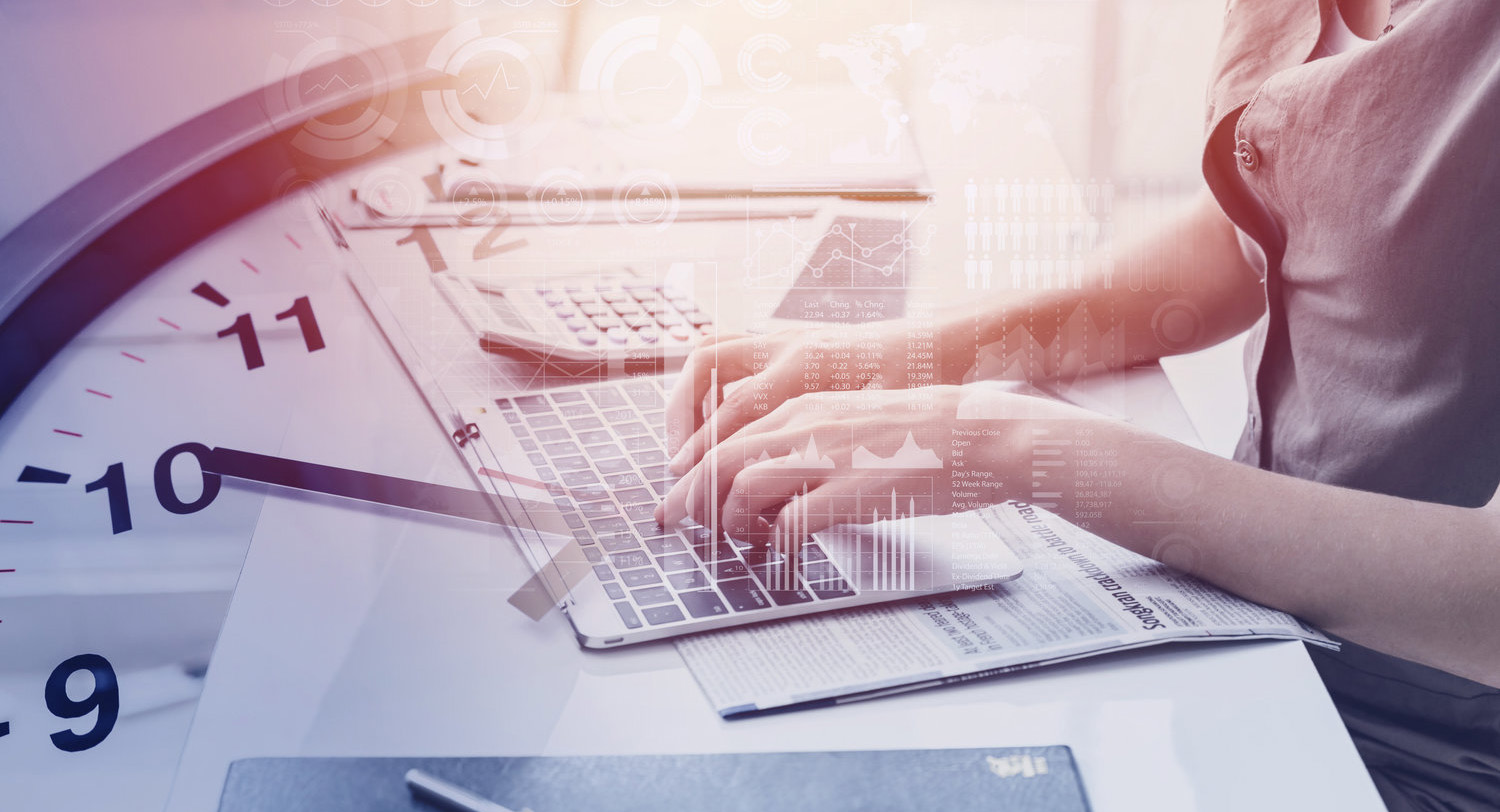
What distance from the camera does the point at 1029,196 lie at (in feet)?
1.77

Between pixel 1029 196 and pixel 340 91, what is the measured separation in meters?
0.47

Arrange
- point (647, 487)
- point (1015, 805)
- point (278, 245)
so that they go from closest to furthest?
point (1015, 805), point (647, 487), point (278, 245)

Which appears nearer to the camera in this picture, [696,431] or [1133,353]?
[696,431]

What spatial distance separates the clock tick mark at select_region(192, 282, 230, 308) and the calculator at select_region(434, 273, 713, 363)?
0.17m

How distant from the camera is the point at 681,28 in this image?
1.75 feet

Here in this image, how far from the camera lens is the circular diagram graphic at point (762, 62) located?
542mm

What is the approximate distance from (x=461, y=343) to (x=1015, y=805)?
1.37ft

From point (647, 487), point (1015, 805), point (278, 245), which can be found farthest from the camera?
point (278, 245)

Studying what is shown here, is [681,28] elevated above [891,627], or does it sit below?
above

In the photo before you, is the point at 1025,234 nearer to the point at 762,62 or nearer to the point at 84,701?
the point at 762,62

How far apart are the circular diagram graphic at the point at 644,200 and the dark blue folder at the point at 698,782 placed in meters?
0.36

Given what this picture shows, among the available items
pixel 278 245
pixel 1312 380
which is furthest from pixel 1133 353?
pixel 278 245

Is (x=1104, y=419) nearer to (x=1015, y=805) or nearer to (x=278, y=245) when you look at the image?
(x=1015, y=805)
